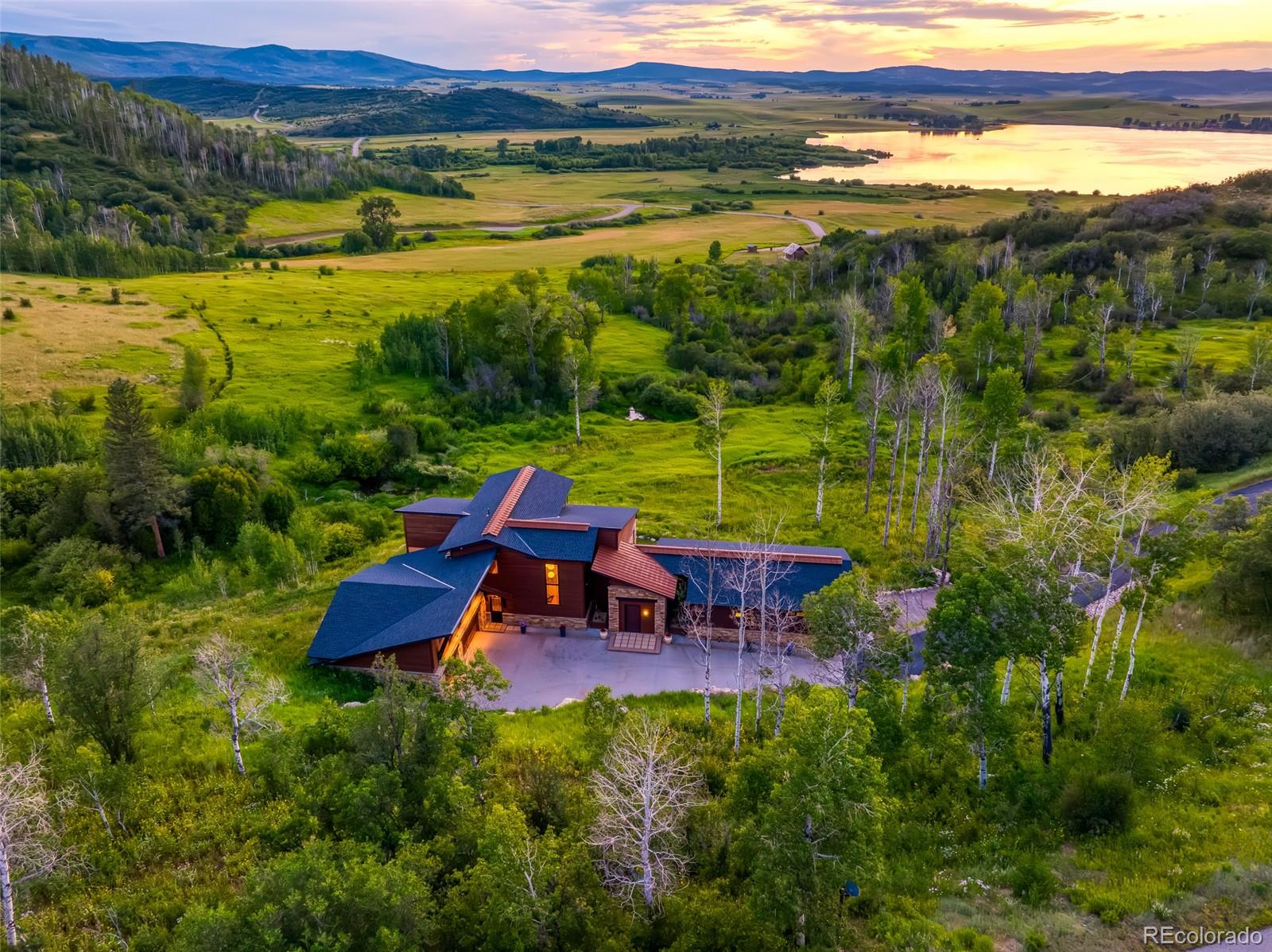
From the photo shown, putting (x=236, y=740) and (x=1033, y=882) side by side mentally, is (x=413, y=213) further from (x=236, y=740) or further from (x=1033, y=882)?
(x=1033, y=882)

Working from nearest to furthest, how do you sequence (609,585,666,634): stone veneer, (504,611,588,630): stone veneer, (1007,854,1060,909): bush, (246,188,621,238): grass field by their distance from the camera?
1. (1007,854,1060,909): bush
2. (609,585,666,634): stone veneer
3. (504,611,588,630): stone veneer
4. (246,188,621,238): grass field

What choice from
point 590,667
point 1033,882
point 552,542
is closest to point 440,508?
point 552,542

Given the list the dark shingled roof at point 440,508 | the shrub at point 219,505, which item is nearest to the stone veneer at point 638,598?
the dark shingled roof at point 440,508

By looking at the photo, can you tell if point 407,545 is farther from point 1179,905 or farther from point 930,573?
point 1179,905

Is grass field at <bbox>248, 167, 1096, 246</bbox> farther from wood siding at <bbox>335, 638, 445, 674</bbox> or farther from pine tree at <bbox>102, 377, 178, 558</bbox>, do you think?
wood siding at <bbox>335, 638, 445, 674</bbox>

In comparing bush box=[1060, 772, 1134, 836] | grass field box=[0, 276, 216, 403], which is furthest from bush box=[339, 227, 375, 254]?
bush box=[1060, 772, 1134, 836]

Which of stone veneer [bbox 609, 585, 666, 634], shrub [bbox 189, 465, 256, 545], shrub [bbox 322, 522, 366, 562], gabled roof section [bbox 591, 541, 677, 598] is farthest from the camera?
shrub [bbox 189, 465, 256, 545]

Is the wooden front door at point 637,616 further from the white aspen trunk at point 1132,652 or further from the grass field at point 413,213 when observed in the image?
the grass field at point 413,213

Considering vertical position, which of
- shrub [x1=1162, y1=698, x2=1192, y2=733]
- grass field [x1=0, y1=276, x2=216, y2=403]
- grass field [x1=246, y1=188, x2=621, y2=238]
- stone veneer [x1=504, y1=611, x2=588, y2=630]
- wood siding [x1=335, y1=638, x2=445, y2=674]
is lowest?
stone veneer [x1=504, y1=611, x2=588, y2=630]
